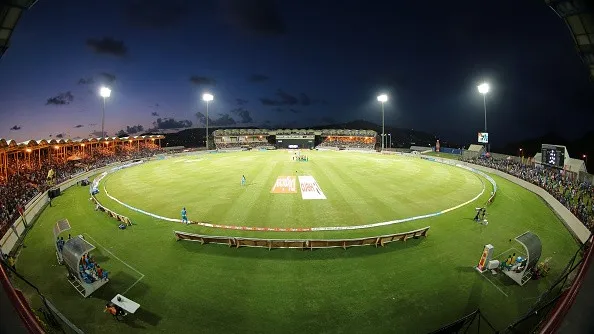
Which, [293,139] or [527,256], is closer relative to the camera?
[527,256]

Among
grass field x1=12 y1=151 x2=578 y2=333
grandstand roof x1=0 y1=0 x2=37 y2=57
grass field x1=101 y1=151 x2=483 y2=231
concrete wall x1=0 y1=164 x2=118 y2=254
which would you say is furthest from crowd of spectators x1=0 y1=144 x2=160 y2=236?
grandstand roof x1=0 y1=0 x2=37 y2=57

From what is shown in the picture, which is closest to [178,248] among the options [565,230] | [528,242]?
[528,242]

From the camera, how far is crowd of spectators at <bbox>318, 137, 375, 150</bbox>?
111 m

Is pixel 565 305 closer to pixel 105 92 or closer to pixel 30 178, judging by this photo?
pixel 30 178

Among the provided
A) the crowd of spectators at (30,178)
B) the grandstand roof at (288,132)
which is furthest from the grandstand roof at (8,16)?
the grandstand roof at (288,132)

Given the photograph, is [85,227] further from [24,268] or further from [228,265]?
[228,265]

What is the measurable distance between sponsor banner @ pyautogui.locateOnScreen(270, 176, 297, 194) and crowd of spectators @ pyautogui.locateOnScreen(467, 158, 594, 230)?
26.8 metres

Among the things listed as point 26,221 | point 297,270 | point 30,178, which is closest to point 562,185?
point 297,270

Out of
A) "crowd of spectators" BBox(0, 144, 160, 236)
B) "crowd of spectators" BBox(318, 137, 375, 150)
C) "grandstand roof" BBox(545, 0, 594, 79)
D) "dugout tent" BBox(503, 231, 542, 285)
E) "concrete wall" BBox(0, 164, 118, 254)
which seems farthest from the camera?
"crowd of spectators" BBox(318, 137, 375, 150)

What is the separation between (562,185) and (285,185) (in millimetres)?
36282

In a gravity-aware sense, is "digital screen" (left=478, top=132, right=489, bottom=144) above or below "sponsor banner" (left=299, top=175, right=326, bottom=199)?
above

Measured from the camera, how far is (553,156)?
42.2 m

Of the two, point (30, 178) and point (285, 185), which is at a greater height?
point (30, 178)

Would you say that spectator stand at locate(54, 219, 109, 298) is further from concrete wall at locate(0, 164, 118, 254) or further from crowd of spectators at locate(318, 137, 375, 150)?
crowd of spectators at locate(318, 137, 375, 150)
